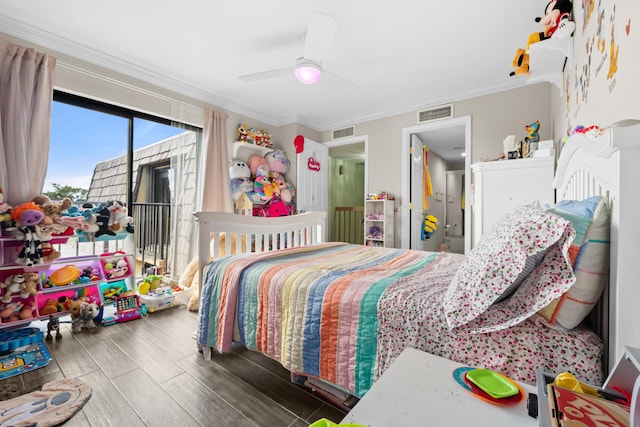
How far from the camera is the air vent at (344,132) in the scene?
4.41 metres

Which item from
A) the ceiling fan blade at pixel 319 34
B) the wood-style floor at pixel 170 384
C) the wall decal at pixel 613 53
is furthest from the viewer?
the ceiling fan blade at pixel 319 34

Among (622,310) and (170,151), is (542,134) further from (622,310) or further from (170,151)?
(170,151)

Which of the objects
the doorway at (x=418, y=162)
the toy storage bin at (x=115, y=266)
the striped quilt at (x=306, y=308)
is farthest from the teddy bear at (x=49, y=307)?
the doorway at (x=418, y=162)

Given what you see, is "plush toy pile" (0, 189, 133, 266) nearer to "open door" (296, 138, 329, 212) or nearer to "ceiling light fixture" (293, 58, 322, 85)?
"ceiling light fixture" (293, 58, 322, 85)

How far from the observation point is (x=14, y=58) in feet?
7.20

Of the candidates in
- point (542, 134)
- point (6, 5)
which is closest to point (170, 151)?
point (6, 5)

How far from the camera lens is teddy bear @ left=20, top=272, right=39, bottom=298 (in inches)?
80.7

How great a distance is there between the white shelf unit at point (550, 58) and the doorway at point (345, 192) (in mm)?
3059

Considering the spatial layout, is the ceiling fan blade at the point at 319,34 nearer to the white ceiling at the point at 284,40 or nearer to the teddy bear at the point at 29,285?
the white ceiling at the point at 284,40

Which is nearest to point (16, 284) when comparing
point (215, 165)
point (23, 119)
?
point (23, 119)

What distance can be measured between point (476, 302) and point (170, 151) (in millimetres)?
3569

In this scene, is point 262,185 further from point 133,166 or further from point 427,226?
point 427,226

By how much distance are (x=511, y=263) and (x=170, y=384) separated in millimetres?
1733

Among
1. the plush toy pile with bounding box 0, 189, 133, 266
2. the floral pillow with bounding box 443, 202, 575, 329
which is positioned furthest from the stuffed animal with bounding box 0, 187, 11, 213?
the floral pillow with bounding box 443, 202, 575, 329
